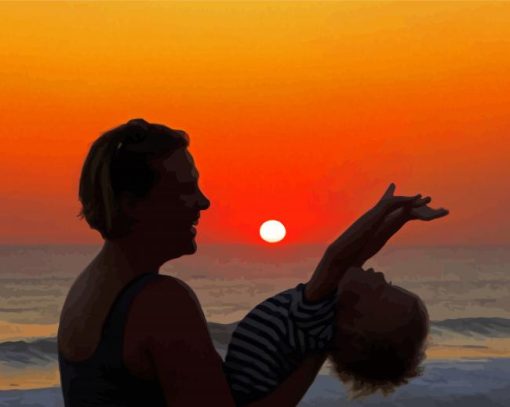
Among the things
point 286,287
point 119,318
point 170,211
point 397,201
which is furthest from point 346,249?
point 286,287

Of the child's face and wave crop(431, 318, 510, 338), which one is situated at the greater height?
the child's face

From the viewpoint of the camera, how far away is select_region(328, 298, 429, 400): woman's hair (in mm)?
2387

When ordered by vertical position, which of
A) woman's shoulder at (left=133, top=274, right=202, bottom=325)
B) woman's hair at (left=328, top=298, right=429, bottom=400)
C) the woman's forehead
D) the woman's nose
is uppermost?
the woman's forehead

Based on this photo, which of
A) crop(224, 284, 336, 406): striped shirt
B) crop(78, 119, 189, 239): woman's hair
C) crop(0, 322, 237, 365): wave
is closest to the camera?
crop(78, 119, 189, 239): woman's hair

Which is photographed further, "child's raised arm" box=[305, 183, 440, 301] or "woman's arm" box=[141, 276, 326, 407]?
"child's raised arm" box=[305, 183, 440, 301]

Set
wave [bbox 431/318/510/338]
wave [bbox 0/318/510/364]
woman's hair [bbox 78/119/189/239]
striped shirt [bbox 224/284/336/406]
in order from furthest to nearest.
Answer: wave [bbox 431/318/510/338] → wave [bbox 0/318/510/364] → striped shirt [bbox 224/284/336/406] → woman's hair [bbox 78/119/189/239]

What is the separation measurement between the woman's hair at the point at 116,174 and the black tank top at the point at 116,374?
14cm

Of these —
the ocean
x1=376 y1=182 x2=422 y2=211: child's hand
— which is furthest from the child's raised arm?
the ocean

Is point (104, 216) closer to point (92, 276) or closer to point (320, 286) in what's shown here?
point (92, 276)

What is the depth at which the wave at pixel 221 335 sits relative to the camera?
64.0ft

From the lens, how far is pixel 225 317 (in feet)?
92.7

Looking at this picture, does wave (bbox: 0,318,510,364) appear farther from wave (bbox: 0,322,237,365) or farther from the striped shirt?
the striped shirt

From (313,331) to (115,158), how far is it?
57 cm

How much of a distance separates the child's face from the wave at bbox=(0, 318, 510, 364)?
17.1 meters
